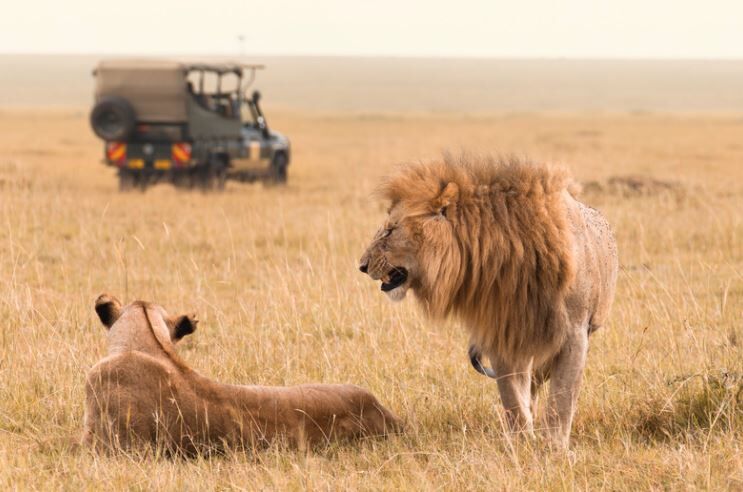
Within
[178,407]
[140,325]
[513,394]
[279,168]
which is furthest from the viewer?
[279,168]

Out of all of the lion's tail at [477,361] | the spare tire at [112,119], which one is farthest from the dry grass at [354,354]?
the spare tire at [112,119]

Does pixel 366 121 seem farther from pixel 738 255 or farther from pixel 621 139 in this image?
pixel 738 255

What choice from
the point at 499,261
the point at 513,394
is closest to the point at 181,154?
the point at 513,394

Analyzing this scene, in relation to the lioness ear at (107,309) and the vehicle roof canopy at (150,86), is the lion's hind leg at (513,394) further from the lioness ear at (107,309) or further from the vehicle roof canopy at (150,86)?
the vehicle roof canopy at (150,86)

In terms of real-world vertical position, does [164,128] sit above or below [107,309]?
below

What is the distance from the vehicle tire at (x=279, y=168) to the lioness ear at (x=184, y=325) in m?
15.5

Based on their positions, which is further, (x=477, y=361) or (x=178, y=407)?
(x=477, y=361)

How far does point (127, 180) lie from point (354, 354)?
44.2ft

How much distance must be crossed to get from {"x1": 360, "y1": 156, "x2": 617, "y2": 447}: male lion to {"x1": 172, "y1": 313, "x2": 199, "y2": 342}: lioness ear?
74 centimetres

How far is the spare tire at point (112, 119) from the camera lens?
725 inches

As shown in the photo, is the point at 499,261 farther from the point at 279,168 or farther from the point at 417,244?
the point at 279,168

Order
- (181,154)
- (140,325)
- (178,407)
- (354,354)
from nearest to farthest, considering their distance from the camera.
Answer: (178,407) < (140,325) < (354,354) < (181,154)

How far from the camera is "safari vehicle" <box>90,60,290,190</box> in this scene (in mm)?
18625

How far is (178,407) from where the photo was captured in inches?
170
